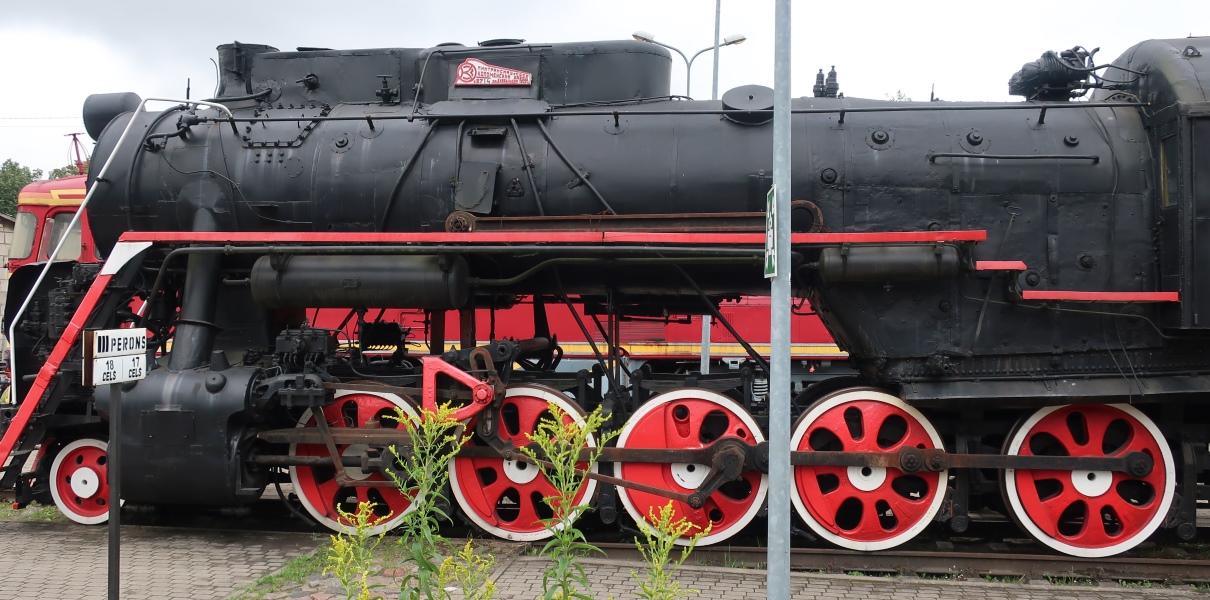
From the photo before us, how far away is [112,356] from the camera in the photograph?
168 inches

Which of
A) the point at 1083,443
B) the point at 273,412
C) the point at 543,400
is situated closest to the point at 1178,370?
the point at 1083,443

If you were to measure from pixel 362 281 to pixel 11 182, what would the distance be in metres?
48.3

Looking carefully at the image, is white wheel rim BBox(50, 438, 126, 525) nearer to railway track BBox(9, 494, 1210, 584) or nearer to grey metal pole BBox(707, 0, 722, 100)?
railway track BBox(9, 494, 1210, 584)

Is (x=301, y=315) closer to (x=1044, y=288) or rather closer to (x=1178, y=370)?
(x=1044, y=288)

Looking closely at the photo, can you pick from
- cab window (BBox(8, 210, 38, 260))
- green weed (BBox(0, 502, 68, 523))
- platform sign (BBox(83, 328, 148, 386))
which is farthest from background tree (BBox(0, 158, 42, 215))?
platform sign (BBox(83, 328, 148, 386))

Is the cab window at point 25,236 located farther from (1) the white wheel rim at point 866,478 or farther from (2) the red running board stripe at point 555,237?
(1) the white wheel rim at point 866,478

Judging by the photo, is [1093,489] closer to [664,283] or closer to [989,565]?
[989,565]

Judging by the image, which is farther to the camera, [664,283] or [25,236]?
[25,236]

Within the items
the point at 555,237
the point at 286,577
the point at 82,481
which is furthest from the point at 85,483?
the point at 555,237

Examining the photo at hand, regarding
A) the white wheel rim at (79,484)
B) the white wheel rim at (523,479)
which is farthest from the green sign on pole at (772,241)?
the white wheel rim at (79,484)

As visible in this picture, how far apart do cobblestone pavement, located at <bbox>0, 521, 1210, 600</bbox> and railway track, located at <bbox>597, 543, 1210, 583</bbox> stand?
15cm

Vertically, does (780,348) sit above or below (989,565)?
above

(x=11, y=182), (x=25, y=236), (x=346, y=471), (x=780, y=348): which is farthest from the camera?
(x=11, y=182)

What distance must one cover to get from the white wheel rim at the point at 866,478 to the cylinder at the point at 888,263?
0.88 m
